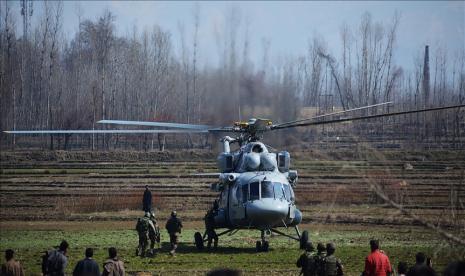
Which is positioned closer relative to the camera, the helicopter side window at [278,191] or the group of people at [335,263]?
the group of people at [335,263]

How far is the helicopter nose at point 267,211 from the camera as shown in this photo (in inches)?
841

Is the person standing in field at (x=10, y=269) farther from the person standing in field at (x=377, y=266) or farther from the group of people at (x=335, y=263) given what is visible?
the person standing in field at (x=377, y=266)

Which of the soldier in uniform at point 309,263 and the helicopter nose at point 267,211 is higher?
the helicopter nose at point 267,211

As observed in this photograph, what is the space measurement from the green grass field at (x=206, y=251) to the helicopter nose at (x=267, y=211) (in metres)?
0.95

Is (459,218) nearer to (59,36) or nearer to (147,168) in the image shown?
(147,168)

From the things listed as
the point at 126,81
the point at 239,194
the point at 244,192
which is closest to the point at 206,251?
the point at 239,194

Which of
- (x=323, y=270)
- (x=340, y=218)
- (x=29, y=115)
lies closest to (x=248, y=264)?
(x=323, y=270)

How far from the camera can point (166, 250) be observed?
2316 cm

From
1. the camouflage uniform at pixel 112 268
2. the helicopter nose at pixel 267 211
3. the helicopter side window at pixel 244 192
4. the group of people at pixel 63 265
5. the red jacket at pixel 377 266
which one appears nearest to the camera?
the group of people at pixel 63 265

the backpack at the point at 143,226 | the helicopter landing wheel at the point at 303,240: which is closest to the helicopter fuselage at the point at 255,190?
the helicopter landing wheel at the point at 303,240

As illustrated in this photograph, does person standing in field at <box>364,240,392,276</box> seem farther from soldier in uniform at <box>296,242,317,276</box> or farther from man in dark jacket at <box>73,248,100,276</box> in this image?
man in dark jacket at <box>73,248,100,276</box>

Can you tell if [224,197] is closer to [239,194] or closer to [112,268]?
[239,194]

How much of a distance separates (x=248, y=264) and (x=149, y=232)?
340 cm

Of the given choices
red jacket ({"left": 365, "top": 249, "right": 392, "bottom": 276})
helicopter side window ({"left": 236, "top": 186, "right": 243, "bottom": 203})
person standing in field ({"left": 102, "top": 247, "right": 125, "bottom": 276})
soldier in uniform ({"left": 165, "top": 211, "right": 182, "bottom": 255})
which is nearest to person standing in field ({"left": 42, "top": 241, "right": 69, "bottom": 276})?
person standing in field ({"left": 102, "top": 247, "right": 125, "bottom": 276})
